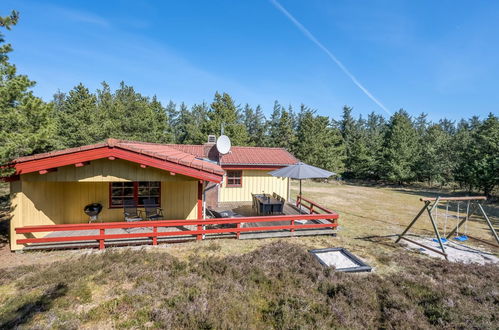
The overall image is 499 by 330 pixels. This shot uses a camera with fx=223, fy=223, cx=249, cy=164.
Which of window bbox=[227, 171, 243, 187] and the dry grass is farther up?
window bbox=[227, 171, 243, 187]

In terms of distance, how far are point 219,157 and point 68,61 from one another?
48.8 ft

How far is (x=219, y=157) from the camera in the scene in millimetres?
12914

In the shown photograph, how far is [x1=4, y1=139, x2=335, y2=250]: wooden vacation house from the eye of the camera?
21.0 feet

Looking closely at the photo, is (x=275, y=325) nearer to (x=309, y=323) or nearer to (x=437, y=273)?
(x=309, y=323)

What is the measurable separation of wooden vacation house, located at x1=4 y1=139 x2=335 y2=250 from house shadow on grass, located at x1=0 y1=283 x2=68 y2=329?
2.09 metres

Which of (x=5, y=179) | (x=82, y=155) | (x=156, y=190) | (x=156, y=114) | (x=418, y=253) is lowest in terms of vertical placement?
(x=418, y=253)

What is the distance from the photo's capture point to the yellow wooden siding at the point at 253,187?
13531 millimetres

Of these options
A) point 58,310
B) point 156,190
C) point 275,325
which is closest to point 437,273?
point 275,325

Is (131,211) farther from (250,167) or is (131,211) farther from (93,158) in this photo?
(250,167)

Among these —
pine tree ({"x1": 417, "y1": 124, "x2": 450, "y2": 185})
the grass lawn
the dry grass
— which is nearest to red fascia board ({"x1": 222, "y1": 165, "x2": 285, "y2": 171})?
the grass lawn

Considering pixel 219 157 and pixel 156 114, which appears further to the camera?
pixel 156 114

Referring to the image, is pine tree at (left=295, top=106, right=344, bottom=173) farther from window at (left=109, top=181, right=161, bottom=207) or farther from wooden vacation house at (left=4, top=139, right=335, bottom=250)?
window at (left=109, top=181, right=161, bottom=207)

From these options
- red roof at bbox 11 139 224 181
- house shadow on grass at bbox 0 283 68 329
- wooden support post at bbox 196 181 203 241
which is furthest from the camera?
wooden support post at bbox 196 181 203 241

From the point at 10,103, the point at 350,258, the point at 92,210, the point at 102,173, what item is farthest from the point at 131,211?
the point at 350,258
